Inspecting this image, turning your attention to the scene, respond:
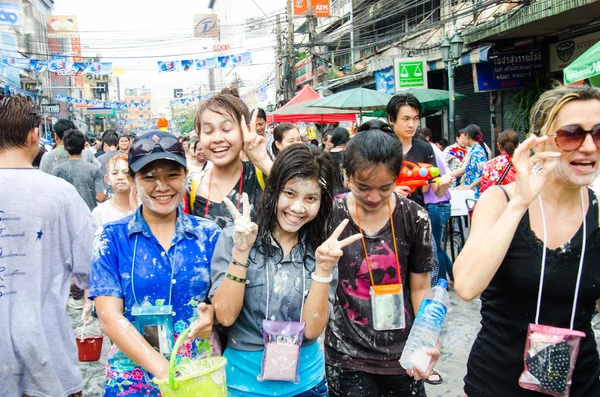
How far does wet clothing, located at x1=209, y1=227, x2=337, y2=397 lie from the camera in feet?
7.05

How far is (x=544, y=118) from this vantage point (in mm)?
2125

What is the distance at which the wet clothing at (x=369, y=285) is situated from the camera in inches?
97.8

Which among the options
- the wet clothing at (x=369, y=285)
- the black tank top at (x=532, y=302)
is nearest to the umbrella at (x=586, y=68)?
the wet clothing at (x=369, y=285)

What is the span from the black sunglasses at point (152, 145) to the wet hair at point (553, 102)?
1548 mm

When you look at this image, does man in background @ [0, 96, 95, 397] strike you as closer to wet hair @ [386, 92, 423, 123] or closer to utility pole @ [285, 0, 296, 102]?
wet hair @ [386, 92, 423, 123]

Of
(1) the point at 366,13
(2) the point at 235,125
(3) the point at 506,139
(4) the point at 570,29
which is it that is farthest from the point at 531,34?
(1) the point at 366,13

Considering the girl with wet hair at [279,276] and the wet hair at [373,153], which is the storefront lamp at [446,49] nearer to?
the wet hair at [373,153]

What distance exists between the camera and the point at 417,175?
4676 millimetres

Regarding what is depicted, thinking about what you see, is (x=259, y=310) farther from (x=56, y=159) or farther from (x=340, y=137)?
(x=56, y=159)

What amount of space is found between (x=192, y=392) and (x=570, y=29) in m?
12.1

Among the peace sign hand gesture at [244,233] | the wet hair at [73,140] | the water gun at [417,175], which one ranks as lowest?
the peace sign hand gesture at [244,233]

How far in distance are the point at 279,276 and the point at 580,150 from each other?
1.27 meters

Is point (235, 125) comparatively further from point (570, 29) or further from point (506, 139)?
point (570, 29)

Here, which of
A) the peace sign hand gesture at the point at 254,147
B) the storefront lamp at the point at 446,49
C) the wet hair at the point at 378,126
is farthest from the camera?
the storefront lamp at the point at 446,49
